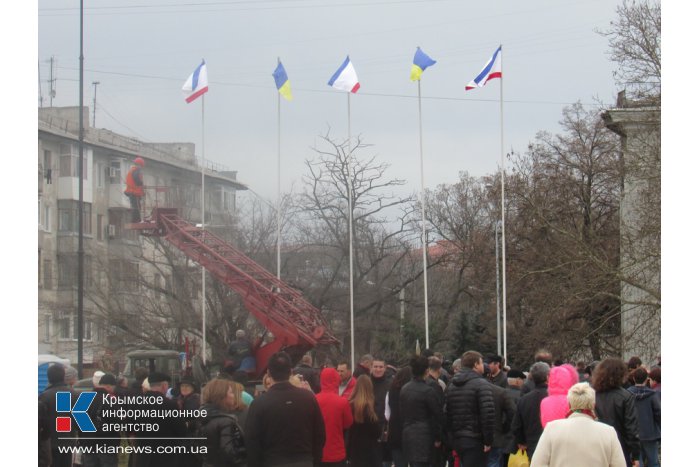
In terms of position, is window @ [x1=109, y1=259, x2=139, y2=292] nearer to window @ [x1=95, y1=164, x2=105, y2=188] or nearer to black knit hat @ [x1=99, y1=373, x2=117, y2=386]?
window @ [x1=95, y1=164, x2=105, y2=188]

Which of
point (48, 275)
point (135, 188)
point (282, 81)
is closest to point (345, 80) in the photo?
point (282, 81)

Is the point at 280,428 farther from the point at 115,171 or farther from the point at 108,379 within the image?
the point at 115,171

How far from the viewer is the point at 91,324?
26.8 m

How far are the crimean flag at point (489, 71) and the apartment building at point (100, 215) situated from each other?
17.0 ft

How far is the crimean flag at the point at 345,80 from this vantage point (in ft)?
70.6

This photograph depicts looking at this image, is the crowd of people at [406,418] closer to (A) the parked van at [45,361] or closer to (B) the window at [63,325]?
(A) the parked van at [45,361]

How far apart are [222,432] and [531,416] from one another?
3.22m

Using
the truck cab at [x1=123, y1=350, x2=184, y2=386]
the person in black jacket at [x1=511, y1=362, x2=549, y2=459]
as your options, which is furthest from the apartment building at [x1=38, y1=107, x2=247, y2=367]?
the person in black jacket at [x1=511, y1=362, x2=549, y2=459]

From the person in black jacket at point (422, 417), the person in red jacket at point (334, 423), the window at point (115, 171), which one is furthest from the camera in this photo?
the window at point (115, 171)

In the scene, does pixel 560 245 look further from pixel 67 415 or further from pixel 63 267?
pixel 67 415

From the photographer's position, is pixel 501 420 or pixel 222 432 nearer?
pixel 222 432

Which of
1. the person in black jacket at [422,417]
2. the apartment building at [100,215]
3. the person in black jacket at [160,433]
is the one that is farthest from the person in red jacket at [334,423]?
the apartment building at [100,215]

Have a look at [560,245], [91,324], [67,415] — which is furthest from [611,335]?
[67,415]

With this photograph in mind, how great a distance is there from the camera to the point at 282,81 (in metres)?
21.5
